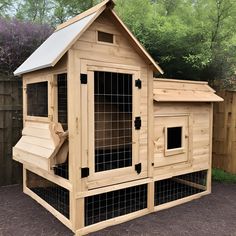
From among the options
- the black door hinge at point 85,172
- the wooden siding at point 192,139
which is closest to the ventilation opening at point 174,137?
the wooden siding at point 192,139

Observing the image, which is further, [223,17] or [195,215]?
[223,17]

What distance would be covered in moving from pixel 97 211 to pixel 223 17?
4320mm

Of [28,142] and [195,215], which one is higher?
[28,142]

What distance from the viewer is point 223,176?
5.25 meters

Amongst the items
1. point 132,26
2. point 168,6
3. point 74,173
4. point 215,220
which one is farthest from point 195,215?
point 168,6

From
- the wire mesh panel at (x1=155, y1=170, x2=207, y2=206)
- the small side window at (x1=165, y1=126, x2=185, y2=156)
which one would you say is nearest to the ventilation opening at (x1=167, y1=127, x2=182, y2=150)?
the small side window at (x1=165, y1=126, x2=185, y2=156)

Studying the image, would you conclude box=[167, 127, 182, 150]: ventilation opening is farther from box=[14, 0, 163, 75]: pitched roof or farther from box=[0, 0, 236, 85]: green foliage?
box=[0, 0, 236, 85]: green foliage

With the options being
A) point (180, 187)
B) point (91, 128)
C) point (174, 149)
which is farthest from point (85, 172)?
point (180, 187)

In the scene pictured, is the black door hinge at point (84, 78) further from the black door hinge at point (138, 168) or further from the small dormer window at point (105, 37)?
the black door hinge at point (138, 168)

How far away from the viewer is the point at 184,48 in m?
5.11

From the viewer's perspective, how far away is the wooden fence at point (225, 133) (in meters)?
5.21

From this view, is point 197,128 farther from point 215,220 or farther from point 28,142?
point 28,142

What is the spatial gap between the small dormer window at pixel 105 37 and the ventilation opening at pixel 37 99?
0.93 meters

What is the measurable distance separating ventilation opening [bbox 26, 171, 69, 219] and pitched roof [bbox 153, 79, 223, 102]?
1.99 metres
